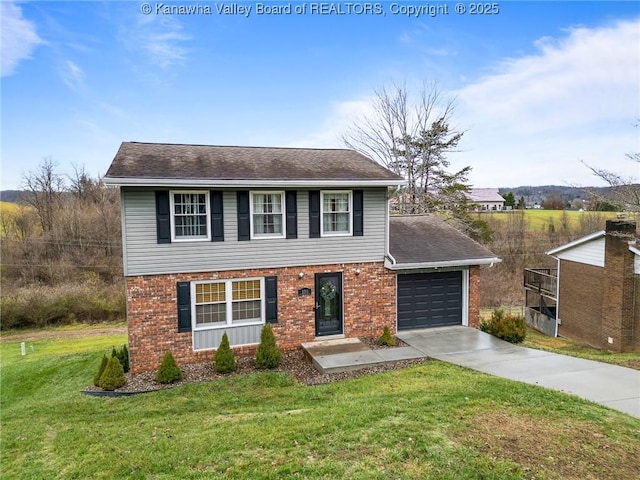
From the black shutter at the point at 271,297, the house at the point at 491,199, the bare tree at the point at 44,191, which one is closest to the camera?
the black shutter at the point at 271,297

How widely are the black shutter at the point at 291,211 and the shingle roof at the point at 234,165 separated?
485 millimetres

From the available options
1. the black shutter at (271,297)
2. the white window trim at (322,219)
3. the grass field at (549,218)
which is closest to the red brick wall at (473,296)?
the white window trim at (322,219)

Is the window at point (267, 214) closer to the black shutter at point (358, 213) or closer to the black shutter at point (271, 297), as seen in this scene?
the black shutter at point (271, 297)

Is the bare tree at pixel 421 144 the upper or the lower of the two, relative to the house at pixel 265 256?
upper

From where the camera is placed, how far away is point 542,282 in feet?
67.6

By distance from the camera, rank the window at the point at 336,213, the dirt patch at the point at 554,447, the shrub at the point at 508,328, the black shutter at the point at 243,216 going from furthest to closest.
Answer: the shrub at the point at 508,328 → the window at the point at 336,213 → the black shutter at the point at 243,216 → the dirt patch at the point at 554,447

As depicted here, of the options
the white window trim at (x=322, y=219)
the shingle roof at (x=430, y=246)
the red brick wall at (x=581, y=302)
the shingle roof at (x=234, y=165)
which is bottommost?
the red brick wall at (x=581, y=302)

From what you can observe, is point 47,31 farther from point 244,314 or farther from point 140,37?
point 244,314

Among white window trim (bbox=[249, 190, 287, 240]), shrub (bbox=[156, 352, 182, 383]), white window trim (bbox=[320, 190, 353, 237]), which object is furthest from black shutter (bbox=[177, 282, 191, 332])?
white window trim (bbox=[320, 190, 353, 237])

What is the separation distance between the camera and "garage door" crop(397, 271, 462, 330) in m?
12.5

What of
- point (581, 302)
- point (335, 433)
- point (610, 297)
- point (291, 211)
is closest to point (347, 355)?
point (291, 211)

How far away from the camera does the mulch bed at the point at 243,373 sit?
30.5 feet

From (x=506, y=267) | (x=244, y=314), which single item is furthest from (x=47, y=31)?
(x=506, y=267)

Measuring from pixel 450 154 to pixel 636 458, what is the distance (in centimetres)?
2260
